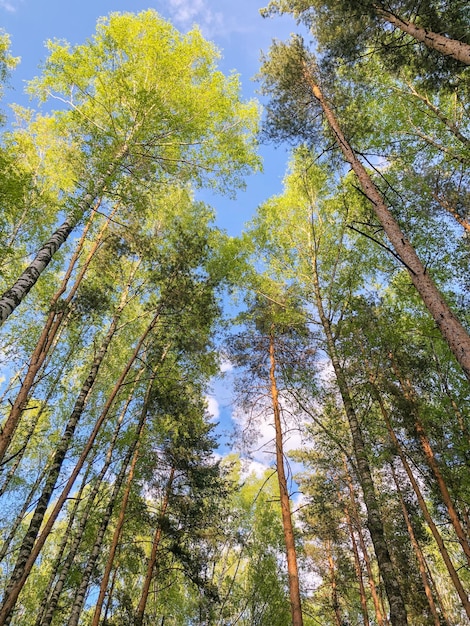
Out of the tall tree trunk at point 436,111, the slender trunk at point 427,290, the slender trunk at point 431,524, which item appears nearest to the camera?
the slender trunk at point 427,290

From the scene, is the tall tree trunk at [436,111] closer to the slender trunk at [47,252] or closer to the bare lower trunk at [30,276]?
the slender trunk at [47,252]

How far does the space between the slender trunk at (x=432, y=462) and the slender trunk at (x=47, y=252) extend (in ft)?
32.5

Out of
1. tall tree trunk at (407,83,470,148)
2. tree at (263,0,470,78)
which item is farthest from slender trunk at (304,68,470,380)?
tall tree trunk at (407,83,470,148)

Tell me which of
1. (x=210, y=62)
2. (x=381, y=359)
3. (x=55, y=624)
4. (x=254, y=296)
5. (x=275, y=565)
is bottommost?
(x=55, y=624)

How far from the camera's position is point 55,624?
41.3 feet

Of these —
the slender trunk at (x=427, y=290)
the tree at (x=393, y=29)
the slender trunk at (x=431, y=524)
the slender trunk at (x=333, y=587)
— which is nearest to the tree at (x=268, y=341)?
the slender trunk at (x=431, y=524)

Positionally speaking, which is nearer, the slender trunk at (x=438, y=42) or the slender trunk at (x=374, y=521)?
the slender trunk at (x=374, y=521)

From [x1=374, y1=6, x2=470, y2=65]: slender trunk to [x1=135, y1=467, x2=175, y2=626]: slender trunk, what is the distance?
13146mm

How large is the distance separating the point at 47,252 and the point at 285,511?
7729mm

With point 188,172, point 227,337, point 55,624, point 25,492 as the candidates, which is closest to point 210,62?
point 188,172

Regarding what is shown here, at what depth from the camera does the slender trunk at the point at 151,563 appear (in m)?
8.99

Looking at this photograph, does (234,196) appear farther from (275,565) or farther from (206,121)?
(275,565)

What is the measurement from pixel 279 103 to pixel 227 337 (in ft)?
24.4

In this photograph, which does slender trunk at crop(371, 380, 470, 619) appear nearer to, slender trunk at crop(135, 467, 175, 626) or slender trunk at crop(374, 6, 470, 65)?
slender trunk at crop(135, 467, 175, 626)
